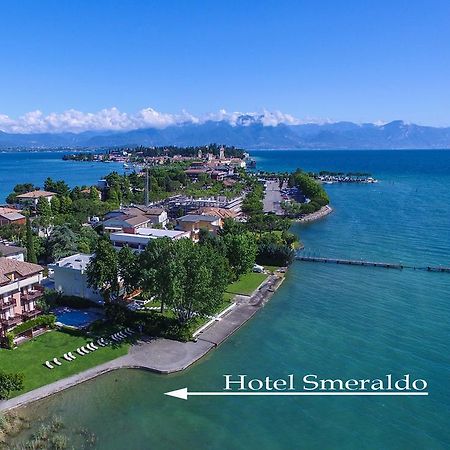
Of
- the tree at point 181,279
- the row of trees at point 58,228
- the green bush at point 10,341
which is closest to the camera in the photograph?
the green bush at point 10,341

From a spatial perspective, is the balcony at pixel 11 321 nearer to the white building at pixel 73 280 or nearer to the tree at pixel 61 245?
the white building at pixel 73 280

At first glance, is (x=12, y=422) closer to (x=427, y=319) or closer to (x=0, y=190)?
(x=427, y=319)

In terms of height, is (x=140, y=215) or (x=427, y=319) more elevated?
(x=140, y=215)

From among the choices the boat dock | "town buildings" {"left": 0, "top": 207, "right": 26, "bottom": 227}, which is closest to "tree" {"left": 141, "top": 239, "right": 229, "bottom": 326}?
the boat dock

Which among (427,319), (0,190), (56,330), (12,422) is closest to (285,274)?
(427,319)

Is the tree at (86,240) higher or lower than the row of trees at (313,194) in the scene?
lower

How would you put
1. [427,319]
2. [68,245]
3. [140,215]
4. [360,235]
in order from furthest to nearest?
[360,235] < [140,215] < [68,245] < [427,319]

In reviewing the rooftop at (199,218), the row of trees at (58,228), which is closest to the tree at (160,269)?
the row of trees at (58,228)

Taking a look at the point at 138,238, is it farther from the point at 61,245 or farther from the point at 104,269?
the point at 104,269
